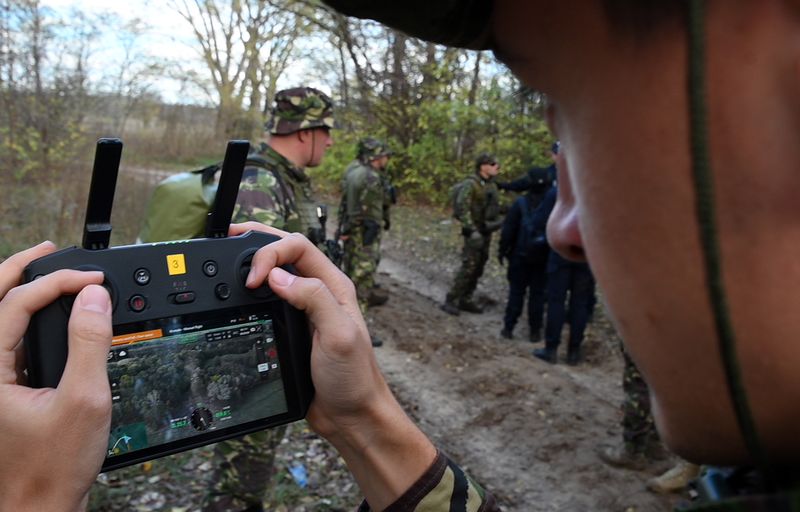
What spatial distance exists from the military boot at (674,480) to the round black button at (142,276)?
375 centimetres

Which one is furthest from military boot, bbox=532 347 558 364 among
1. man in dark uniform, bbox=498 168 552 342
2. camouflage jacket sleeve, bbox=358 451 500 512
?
camouflage jacket sleeve, bbox=358 451 500 512

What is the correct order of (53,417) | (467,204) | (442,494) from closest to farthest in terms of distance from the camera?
1. (53,417)
2. (442,494)
3. (467,204)

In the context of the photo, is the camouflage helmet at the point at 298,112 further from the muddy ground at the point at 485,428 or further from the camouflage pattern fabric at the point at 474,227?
the camouflage pattern fabric at the point at 474,227

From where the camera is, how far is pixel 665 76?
53 centimetres

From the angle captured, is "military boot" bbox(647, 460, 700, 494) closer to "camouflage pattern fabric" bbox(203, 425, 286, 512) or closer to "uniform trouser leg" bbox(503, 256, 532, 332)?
"camouflage pattern fabric" bbox(203, 425, 286, 512)

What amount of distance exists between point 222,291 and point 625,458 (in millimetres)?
3739

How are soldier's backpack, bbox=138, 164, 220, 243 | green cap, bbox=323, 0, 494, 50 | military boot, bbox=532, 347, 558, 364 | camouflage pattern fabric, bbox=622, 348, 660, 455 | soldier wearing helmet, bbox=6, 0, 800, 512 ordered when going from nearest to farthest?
1. soldier wearing helmet, bbox=6, 0, 800, 512
2. green cap, bbox=323, 0, 494, 50
3. soldier's backpack, bbox=138, 164, 220, 243
4. camouflage pattern fabric, bbox=622, 348, 660, 455
5. military boot, bbox=532, 347, 558, 364

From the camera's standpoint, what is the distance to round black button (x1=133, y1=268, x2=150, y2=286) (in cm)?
114

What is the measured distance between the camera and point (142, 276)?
115 cm

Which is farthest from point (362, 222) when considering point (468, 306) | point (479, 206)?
point (468, 306)

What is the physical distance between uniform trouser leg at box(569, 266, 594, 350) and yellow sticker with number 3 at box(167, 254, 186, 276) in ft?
16.4

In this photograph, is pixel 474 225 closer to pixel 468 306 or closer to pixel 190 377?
pixel 468 306

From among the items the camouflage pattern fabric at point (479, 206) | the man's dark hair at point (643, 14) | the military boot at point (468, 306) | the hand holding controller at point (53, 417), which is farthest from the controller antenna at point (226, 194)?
the military boot at point (468, 306)

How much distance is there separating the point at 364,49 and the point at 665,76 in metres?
17.0
